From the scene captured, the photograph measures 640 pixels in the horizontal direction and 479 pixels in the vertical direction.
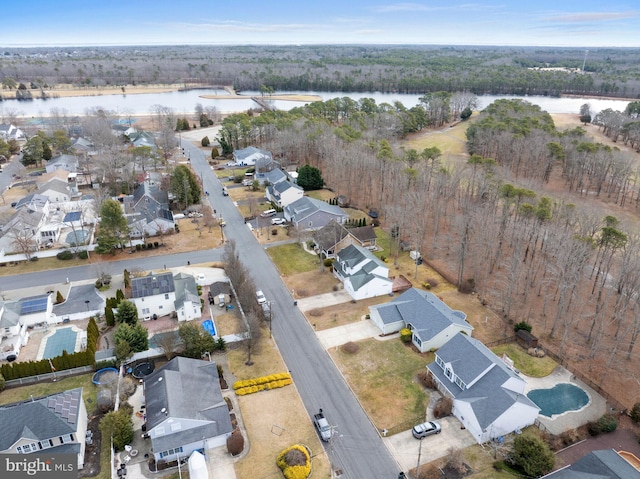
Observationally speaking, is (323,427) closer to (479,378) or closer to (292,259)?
(479,378)

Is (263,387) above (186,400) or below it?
below

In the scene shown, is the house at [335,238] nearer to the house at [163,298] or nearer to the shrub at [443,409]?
the house at [163,298]

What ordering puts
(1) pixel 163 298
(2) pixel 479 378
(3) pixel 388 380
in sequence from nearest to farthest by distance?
(2) pixel 479 378, (3) pixel 388 380, (1) pixel 163 298

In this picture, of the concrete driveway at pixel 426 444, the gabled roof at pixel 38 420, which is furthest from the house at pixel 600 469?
the gabled roof at pixel 38 420

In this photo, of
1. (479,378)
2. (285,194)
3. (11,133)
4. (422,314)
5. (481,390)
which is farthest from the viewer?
(11,133)

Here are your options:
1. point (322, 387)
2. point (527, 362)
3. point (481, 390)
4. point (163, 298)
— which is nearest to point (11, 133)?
point (163, 298)

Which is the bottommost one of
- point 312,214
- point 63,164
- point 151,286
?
point 151,286

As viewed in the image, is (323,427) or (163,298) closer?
(323,427)
